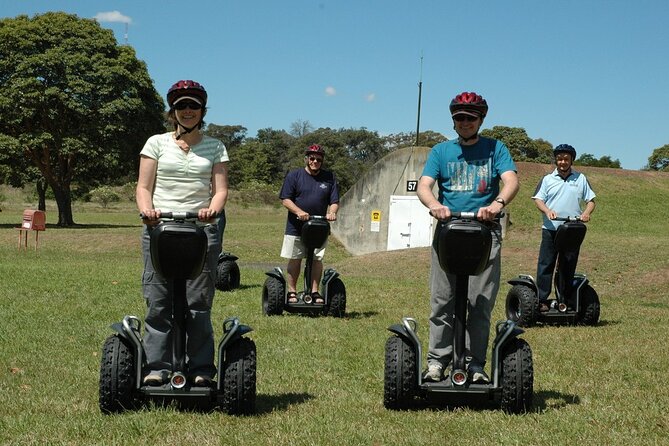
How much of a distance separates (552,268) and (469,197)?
16.9ft

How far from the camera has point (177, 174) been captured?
558 cm

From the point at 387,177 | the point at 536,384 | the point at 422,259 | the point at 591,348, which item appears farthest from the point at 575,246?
the point at 387,177

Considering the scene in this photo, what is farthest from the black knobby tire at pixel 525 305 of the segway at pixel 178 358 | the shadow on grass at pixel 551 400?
the segway at pixel 178 358

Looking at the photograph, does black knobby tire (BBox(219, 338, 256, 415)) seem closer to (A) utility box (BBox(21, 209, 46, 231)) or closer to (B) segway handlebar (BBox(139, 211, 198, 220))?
(B) segway handlebar (BBox(139, 211, 198, 220))

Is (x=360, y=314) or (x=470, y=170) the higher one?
(x=470, y=170)

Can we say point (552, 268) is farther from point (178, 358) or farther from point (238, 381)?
point (178, 358)

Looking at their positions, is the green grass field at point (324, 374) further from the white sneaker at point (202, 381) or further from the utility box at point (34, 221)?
the utility box at point (34, 221)

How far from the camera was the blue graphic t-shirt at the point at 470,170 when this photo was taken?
19.4ft

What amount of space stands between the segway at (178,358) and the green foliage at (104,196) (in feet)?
200

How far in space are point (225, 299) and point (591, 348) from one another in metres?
5.52

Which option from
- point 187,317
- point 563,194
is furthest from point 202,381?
point 563,194

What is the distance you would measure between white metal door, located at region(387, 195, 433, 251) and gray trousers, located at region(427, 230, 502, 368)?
22201 mm

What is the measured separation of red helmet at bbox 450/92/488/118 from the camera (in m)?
5.76

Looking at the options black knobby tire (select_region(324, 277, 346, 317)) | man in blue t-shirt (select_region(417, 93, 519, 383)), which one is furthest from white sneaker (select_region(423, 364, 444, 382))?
black knobby tire (select_region(324, 277, 346, 317))
